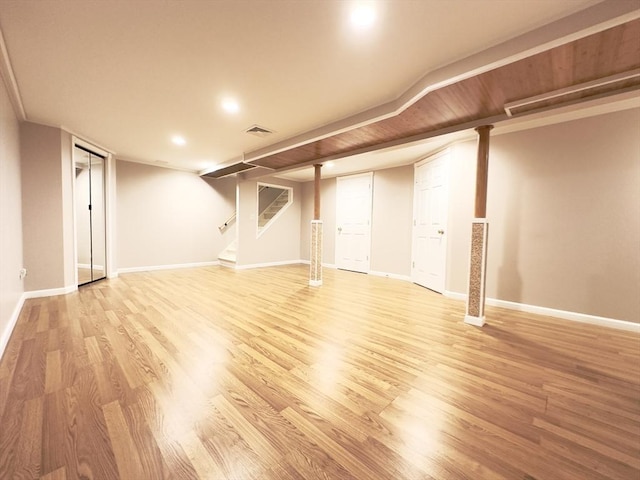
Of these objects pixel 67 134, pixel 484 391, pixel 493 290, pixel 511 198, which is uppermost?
pixel 67 134

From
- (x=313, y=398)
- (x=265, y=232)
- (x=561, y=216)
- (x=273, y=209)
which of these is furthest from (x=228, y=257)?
(x=561, y=216)

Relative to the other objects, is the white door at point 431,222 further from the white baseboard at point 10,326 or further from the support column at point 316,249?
the white baseboard at point 10,326

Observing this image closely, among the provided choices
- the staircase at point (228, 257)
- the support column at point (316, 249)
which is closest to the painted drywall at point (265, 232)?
the staircase at point (228, 257)

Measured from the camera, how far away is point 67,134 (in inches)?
156

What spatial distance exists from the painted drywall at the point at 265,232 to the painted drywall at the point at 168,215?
1174mm

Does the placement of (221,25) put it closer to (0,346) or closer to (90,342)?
(90,342)

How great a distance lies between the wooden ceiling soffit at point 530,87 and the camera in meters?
1.80

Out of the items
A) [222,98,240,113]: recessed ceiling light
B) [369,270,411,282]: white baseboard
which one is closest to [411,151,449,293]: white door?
[369,270,411,282]: white baseboard

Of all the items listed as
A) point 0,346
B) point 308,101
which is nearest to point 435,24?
point 308,101

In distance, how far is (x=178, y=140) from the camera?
438 centimetres

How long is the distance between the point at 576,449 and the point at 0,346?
13.9 feet

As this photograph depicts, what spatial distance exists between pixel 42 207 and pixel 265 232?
14.0ft

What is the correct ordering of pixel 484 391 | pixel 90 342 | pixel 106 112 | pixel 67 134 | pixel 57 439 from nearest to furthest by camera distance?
pixel 57 439, pixel 484 391, pixel 90 342, pixel 106 112, pixel 67 134

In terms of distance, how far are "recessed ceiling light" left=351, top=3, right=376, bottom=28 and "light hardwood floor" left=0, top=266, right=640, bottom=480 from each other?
266 cm
